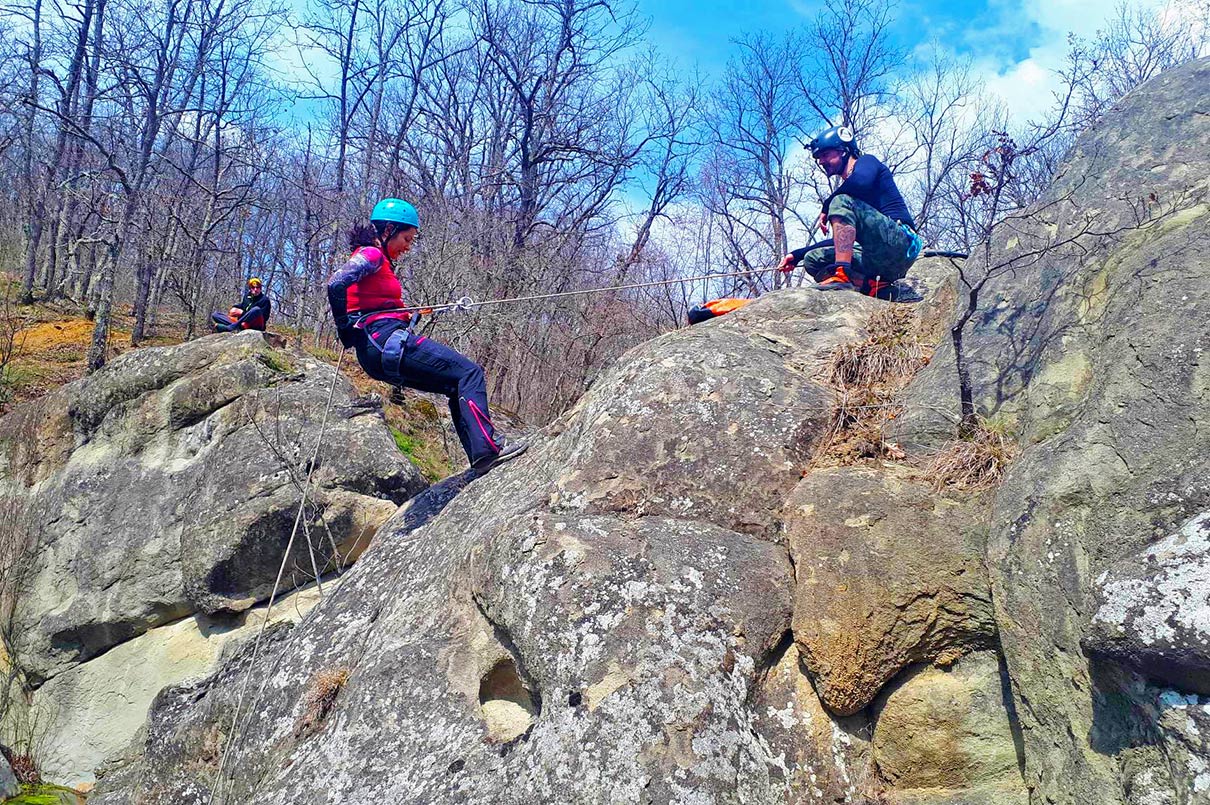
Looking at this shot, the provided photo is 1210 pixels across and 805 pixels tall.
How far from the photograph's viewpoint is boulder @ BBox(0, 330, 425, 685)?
286 inches

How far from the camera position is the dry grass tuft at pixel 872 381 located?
4.32 meters

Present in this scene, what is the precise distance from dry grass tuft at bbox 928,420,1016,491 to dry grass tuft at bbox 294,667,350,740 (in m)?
3.27

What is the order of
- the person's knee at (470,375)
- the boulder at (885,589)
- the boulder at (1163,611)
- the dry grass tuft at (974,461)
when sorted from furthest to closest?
1. the person's knee at (470,375)
2. the dry grass tuft at (974,461)
3. the boulder at (885,589)
4. the boulder at (1163,611)

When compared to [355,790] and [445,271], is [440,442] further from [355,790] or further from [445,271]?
[355,790]

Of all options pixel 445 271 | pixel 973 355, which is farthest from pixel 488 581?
pixel 445 271

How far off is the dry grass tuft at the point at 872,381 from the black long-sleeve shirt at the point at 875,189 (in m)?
0.95

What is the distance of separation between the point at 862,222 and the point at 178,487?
272 inches

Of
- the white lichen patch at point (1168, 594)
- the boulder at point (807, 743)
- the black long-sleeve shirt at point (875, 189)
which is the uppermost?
the black long-sleeve shirt at point (875, 189)

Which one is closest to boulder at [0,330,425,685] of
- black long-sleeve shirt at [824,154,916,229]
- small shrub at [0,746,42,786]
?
small shrub at [0,746,42,786]

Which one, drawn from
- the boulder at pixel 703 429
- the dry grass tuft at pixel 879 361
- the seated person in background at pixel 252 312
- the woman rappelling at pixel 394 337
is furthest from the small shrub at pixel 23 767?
the dry grass tuft at pixel 879 361

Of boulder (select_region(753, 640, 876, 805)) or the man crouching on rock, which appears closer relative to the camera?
boulder (select_region(753, 640, 876, 805))

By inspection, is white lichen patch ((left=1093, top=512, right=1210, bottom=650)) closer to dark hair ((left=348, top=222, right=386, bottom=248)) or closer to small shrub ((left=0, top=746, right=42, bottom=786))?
dark hair ((left=348, top=222, right=386, bottom=248))

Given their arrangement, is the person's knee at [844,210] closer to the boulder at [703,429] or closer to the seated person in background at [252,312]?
the boulder at [703,429]

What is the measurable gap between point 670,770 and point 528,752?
63cm
